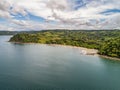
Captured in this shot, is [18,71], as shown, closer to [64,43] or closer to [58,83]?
[58,83]

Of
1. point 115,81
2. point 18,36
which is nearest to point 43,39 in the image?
point 18,36

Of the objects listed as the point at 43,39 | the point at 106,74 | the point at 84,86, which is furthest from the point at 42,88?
the point at 43,39

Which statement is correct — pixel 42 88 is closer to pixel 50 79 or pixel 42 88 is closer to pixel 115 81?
pixel 50 79

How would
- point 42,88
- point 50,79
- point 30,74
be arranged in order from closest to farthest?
point 42,88
point 50,79
point 30,74

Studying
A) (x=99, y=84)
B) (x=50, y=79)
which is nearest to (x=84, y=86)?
(x=99, y=84)

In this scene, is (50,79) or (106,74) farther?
(106,74)

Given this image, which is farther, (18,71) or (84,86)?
(18,71)

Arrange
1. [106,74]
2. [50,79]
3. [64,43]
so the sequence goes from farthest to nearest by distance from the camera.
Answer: [64,43]
[106,74]
[50,79]

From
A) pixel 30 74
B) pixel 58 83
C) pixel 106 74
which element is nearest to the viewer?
pixel 58 83

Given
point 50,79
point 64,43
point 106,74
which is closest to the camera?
point 50,79
